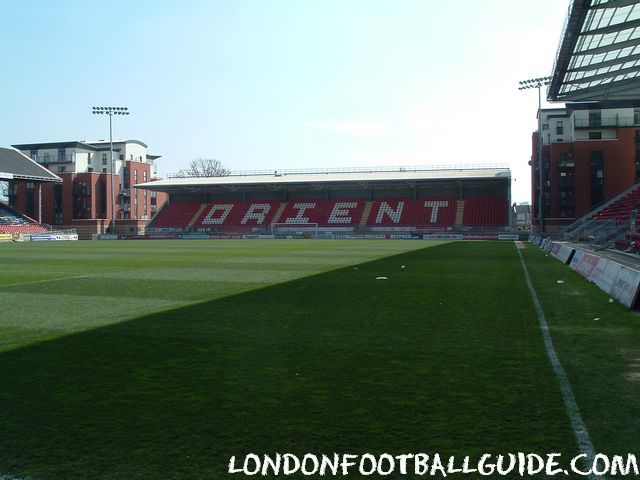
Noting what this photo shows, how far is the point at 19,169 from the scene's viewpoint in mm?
69375

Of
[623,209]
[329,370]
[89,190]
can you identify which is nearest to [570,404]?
[329,370]

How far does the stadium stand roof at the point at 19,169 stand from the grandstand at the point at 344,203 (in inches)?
452

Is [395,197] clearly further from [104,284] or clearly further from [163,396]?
[163,396]

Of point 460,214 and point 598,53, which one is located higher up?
point 598,53

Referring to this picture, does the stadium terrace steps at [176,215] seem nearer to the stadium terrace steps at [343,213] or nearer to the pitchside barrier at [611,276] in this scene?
the stadium terrace steps at [343,213]

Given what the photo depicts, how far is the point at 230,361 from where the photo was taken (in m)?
7.34

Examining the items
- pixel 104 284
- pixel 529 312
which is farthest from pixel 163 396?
pixel 104 284

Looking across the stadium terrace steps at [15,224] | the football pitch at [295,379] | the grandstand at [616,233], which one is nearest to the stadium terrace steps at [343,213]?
the stadium terrace steps at [15,224]

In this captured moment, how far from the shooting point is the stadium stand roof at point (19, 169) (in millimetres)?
66375

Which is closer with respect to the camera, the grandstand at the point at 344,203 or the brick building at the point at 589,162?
the brick building at the point at 589,162


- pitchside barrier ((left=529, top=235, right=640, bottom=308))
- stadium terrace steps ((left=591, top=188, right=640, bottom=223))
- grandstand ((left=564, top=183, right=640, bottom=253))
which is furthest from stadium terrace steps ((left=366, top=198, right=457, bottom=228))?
pitchside barrier ((left=529, top=235, right=640, bottom=308))

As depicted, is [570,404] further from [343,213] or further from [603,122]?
[343,213]

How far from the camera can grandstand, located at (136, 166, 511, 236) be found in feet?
218

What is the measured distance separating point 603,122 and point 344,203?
30.1 metres
